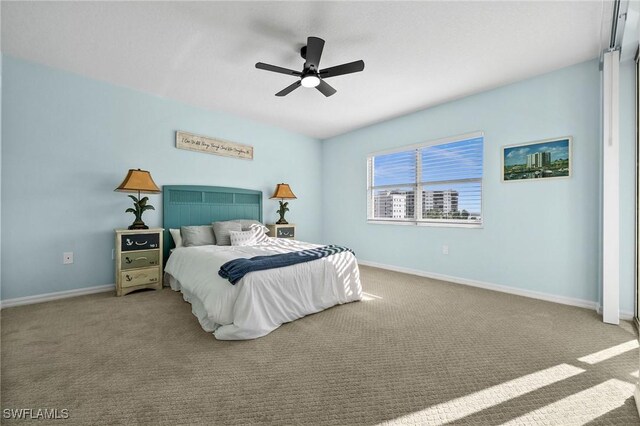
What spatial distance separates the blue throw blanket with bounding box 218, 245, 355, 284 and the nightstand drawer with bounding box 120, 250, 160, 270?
5.39ft

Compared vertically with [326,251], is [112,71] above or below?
above

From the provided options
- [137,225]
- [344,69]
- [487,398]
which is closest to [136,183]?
[137,225]

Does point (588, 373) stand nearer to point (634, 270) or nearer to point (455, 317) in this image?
point (455, 317)

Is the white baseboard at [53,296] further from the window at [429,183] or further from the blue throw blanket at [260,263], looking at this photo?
the window at [429,183]

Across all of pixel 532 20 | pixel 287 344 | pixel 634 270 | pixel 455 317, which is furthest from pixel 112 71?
pixel 634 270

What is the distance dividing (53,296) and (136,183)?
1584 millimetres

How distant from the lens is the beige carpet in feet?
4.58

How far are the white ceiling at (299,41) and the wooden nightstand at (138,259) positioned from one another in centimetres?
197

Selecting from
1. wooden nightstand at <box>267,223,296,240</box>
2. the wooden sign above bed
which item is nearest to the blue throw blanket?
wooden nightstand at <box>267,223,296,240</box>

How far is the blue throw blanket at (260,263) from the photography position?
2236mm

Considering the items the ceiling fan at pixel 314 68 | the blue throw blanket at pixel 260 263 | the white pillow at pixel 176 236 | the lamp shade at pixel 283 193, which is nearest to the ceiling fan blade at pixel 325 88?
the ceiling fan at pixel 314 68

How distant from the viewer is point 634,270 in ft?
8.39

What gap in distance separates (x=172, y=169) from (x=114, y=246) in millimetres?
1284

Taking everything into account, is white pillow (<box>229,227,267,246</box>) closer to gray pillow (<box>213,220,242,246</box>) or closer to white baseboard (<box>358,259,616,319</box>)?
gray pillow (<box>213,220,242,246</box>)
